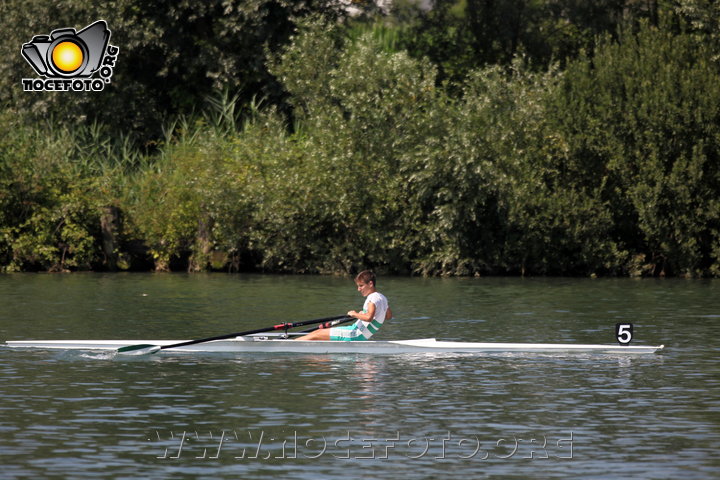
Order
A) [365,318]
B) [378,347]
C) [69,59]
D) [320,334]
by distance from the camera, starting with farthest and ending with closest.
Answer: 1. [69,59]
2. [320,334]
3. [378,347]
4. [365,318]

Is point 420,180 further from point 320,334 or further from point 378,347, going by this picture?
point 378,347

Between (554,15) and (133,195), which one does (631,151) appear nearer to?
(554,15)

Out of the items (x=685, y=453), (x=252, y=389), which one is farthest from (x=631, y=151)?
(x=685, y=453)

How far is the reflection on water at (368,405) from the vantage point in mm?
12521

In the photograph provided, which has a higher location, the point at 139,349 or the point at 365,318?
the point at 365,318

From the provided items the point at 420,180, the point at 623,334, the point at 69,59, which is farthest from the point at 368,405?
the point at 69,59

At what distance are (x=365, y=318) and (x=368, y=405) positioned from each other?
464cm

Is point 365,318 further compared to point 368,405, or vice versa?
Answer: point 365,318

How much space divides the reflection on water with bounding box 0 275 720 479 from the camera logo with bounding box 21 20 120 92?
80.7 ft

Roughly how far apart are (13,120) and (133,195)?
24.0ft

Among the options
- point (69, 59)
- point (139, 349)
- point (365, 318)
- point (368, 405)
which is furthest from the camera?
point (69, 59)

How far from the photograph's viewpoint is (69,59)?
5219cm

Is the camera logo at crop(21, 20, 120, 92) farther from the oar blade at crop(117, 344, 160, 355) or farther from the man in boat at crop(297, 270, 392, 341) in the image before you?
the man in boat at crop(297, 270, 392, 341)

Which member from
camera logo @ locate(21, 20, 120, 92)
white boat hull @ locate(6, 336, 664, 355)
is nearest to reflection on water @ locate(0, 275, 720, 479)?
white boat hull @ locate(6, 336, 664, 355)
